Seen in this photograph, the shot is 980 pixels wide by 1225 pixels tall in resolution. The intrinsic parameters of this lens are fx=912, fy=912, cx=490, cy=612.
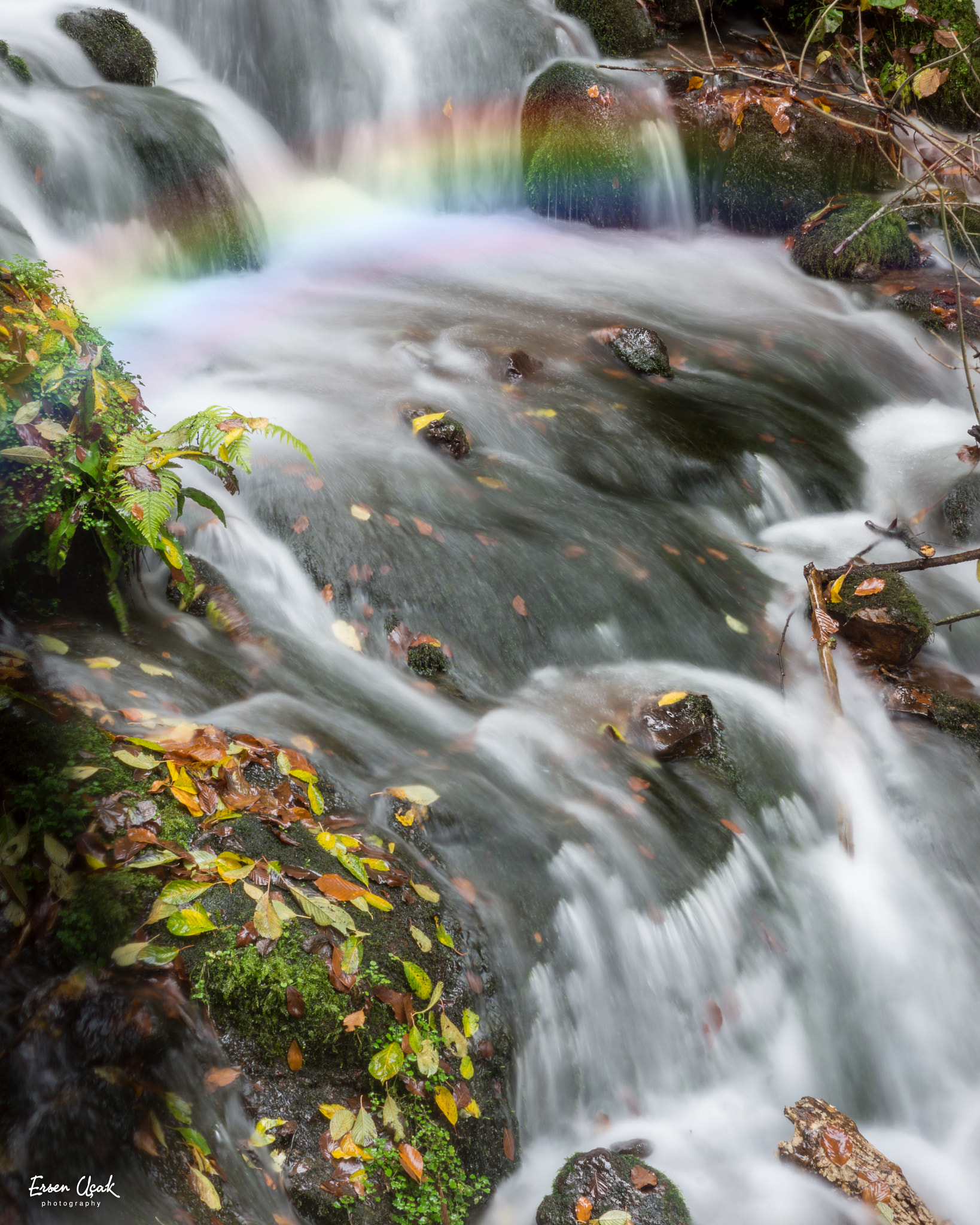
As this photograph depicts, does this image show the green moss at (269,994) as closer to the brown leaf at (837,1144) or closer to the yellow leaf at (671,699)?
the brown leaf at (837,1144)

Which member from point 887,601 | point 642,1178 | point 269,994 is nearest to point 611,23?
point 887,601

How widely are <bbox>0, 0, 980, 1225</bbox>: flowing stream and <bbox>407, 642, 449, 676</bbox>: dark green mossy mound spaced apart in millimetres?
122

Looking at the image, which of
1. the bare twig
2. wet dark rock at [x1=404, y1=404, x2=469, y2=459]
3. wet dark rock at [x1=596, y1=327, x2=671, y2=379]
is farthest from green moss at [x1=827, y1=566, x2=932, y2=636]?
wet dark rock at [x1=596, y1=327, x2=671, y2=379]

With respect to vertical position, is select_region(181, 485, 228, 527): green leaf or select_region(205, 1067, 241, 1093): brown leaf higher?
select_region(181, 485, 228, 527): green leaf

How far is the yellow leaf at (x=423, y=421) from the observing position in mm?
5891

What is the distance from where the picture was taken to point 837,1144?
329 centimetres

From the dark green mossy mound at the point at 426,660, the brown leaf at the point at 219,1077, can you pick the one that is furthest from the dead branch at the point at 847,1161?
the dark green mossy mound at the point at 426,660

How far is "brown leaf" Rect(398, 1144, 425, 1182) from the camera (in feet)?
8.66

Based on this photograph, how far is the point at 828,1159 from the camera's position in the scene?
3.26 meters

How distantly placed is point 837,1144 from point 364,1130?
70.8 inches

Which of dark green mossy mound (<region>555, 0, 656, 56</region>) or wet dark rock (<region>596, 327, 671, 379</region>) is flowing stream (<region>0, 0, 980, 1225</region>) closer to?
wet dark rock (<region>596, 327, 671, 379</region>)

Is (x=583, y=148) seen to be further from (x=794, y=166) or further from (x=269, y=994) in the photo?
(x=269, y=994)

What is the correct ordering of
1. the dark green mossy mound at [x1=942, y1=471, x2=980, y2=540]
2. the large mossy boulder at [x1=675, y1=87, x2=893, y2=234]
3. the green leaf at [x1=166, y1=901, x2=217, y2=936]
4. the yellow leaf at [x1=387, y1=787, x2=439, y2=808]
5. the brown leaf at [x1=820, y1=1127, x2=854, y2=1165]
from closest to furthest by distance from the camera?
the green leaf at [x1=166, y1=901, x2=217, y2=936] → the brown leaf at [x1=820, y1=1127, x2=854, y2=1165] → the yellow leaf at [x1=387, y1=787, x2=439, y2=808] → the dark green mossy mound at [x1=942, y1=471, x2=980, y2=540] → the large mossy boulder at [x1=675, y1=87, x2=893, y2=234]

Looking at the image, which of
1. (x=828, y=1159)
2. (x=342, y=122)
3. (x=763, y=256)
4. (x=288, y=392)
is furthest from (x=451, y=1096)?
(x=342, y=122)
